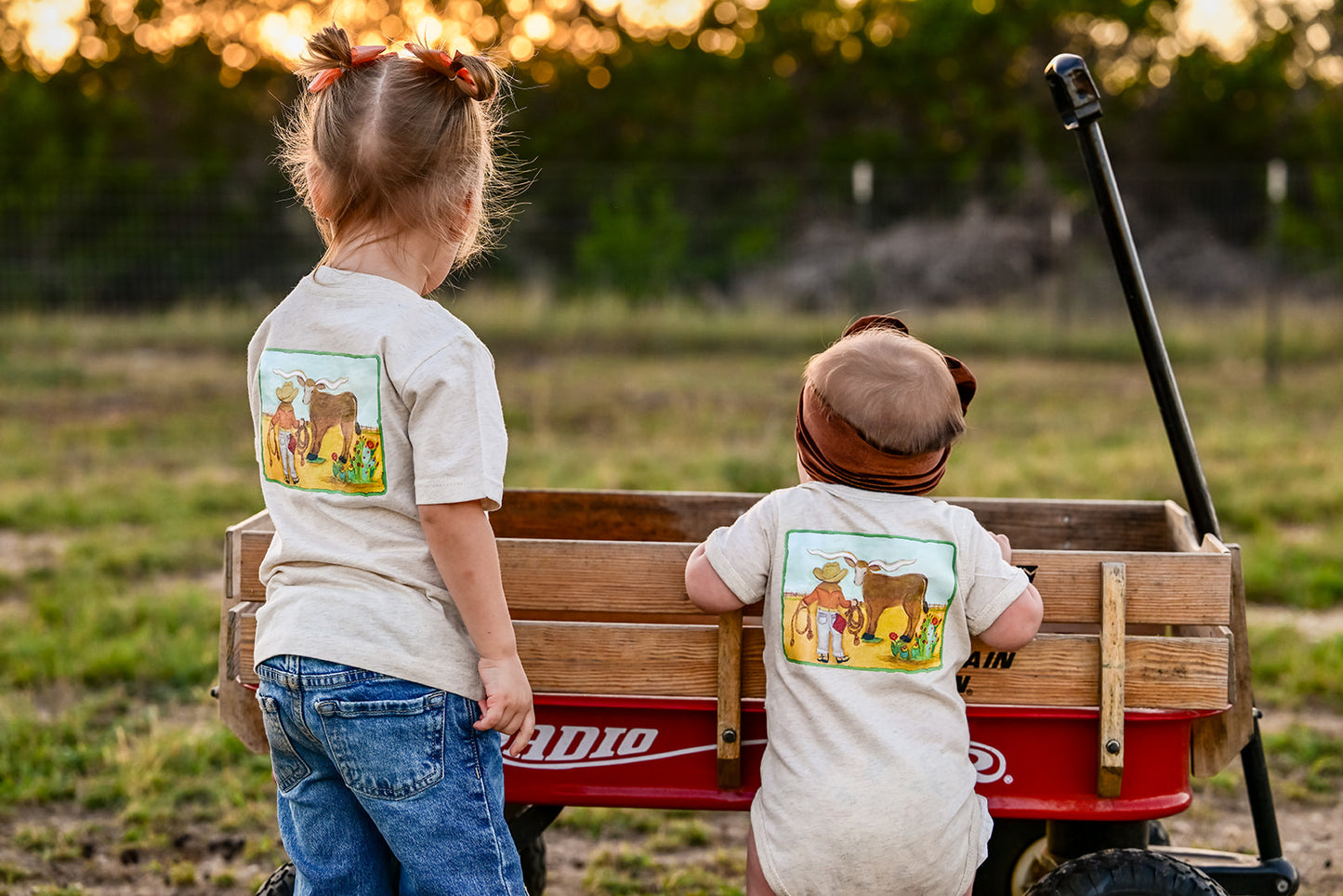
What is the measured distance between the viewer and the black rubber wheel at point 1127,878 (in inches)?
77.8

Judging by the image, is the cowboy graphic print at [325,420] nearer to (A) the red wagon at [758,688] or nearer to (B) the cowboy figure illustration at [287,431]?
(B) the cowboy figure illustration at [287,431]

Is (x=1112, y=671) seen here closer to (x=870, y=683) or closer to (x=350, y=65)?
(x=870, y=683)

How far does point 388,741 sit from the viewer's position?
163 cm

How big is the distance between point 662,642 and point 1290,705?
2.75 m

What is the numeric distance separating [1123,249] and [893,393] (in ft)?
2.30

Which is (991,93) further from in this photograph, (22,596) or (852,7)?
(22,596)

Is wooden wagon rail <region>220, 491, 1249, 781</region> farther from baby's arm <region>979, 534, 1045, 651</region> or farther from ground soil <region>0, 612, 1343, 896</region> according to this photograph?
ground soil <region>0, 612, 1343, 896</region>

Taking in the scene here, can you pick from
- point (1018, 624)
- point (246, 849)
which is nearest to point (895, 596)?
point (1018, 624)

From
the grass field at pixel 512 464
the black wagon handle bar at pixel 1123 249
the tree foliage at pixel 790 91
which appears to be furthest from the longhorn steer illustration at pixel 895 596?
the tree foliage at pixel 790 91

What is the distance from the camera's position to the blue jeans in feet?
5.34

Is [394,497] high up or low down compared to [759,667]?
up

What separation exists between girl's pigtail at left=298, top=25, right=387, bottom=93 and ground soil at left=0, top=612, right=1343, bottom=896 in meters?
1.93

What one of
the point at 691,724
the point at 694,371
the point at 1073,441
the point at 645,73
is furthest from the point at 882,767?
the point at 645,73

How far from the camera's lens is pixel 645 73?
55.4 feet
